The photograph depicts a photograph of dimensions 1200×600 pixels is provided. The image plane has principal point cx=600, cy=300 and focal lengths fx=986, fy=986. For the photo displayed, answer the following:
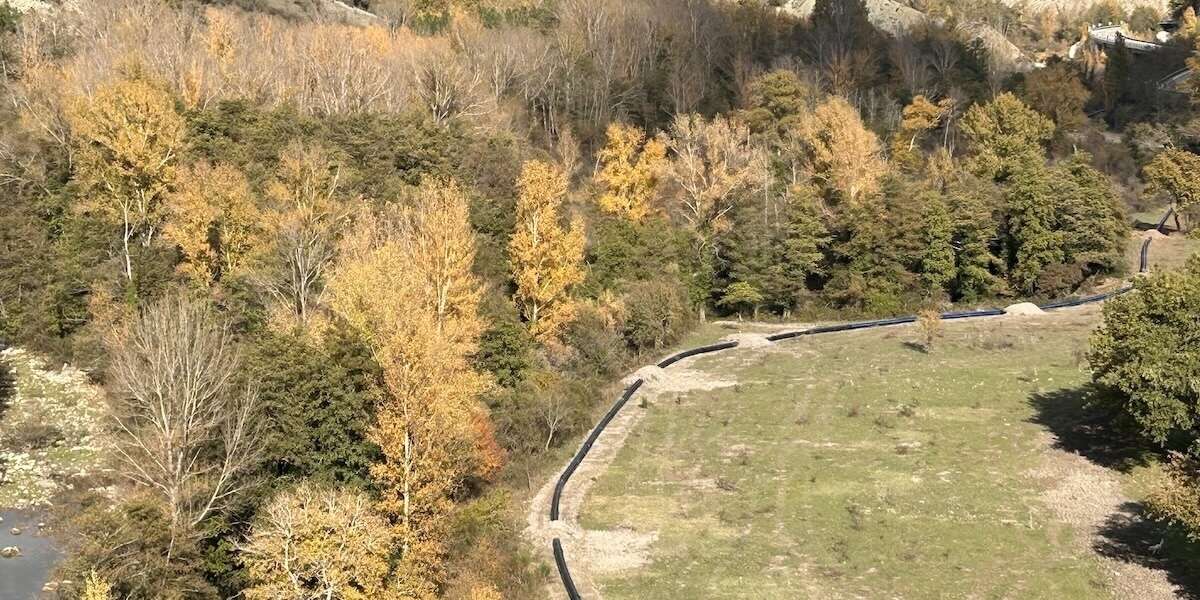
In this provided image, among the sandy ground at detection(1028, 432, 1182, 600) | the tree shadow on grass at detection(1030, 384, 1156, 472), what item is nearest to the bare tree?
the sandy ground at detection(1028, 432, 1182, 600)

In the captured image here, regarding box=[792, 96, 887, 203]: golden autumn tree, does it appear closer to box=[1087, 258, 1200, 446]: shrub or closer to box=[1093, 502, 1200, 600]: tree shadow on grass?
box=[1087, 258, 1200, 446]: shrub

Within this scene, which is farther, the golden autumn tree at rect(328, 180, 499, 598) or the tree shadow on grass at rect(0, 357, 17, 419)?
the tree shadow on grass at rect(0, 357, 17, 419)

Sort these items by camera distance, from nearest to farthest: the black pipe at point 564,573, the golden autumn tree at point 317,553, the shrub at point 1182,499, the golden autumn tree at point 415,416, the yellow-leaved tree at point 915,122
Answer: the golden autumn tree at point 317,553
the shrub at point 1182,499
the black pipe at point 564,573
the golden autumn tree at point 415,416
the yellow-leaved tree at point 915,122

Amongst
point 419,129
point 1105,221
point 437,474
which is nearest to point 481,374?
point 437,474

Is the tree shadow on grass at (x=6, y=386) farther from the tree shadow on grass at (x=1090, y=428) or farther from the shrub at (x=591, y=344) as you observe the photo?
the tree shadow on grass at (x=1090, y=428)

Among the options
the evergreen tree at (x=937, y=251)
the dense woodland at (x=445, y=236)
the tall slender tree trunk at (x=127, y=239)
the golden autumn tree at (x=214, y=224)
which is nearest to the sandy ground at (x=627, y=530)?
the dense woodland at (x=445, y=236)

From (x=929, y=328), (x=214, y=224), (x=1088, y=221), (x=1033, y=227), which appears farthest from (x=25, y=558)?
(x=1088, y=221)

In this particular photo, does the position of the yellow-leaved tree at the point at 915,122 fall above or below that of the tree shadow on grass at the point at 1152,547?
above
